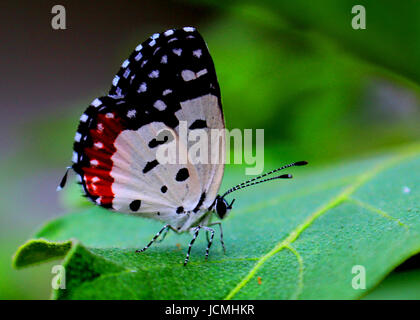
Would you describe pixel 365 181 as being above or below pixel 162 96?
below

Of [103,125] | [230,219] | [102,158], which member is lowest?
[230,219]

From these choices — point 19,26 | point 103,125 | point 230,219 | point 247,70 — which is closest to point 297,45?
point 247,70

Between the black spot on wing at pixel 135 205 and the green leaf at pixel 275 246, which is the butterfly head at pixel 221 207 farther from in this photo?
the black spot on wing at pixel 135 205

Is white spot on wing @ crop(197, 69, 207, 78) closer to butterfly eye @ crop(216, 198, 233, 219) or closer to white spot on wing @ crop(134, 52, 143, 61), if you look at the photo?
white spot on wing @ crop(134, 52, 143, 61)

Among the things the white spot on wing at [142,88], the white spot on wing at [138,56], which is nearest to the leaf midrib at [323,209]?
the white spot on wing at [142,88]
